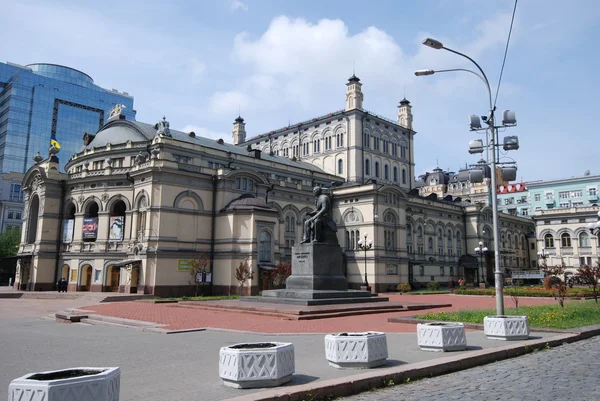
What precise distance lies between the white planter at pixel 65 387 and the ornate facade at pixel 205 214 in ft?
113

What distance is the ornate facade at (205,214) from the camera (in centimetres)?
4109

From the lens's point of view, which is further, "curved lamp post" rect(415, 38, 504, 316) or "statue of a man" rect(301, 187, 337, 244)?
"statue of a man" rect(301, 187, 337, 244)

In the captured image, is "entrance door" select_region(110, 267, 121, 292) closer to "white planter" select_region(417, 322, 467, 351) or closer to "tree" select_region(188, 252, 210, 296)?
"tree" select_region(188, 252, 210, 296)

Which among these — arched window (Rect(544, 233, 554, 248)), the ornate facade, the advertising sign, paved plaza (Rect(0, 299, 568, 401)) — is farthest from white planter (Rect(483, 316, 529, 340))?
arched window (Rect(544, 233, 554, 248))

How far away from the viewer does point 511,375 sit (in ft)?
30.6

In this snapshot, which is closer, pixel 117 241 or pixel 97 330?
pixel 97 330

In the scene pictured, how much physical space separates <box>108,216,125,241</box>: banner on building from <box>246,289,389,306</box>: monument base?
2237 centimetres

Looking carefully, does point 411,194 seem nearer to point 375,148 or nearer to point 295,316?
point 375,148

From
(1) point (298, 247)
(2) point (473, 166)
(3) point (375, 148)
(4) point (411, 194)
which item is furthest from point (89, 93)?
(2) point (473, 166)

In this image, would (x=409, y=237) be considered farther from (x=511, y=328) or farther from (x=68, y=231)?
(x=511, y=328)

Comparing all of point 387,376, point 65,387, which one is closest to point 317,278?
point 387,376

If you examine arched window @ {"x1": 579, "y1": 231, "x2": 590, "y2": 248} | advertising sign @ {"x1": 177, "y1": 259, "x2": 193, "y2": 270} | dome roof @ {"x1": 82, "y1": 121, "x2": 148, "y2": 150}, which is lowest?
advertising sign @ {"x1": 177, "y1": 259, "x2": 193, "y2": 270}

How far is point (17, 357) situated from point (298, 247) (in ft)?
50.3

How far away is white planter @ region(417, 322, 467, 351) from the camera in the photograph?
11.1 metres
